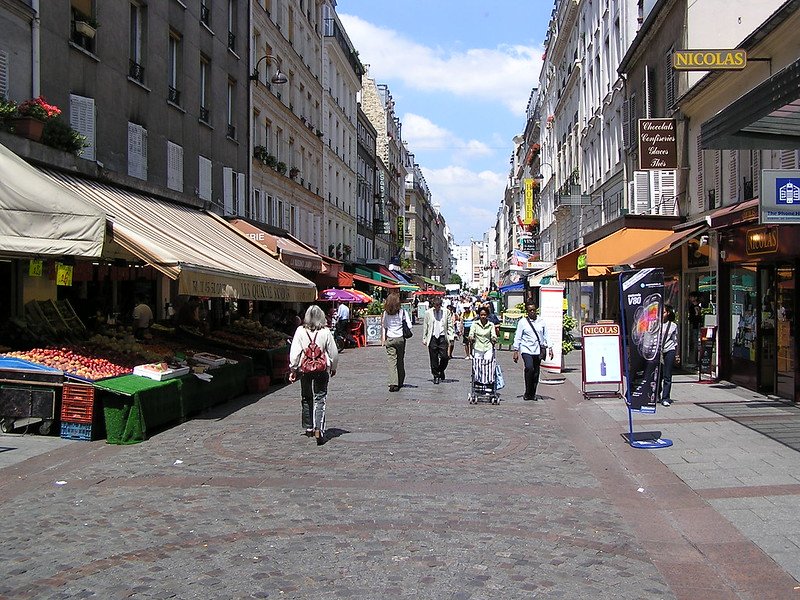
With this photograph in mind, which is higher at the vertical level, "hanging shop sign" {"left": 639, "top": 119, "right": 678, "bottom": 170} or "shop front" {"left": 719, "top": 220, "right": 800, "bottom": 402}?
"hanging shop sign" {"left": 639, "top": 119, "right": 678, "bottom": 170}

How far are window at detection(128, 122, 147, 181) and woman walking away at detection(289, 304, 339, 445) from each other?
30.0 feet

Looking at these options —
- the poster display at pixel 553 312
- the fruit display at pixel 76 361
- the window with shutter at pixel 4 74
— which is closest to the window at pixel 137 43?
the window with shutter at pixel 4 74

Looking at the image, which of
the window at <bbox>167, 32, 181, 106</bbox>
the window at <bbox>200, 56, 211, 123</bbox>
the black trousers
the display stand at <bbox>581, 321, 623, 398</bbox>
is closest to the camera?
the display stand at <bbox>581, 321, 623, 398</bbox>

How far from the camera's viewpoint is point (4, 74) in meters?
12.4

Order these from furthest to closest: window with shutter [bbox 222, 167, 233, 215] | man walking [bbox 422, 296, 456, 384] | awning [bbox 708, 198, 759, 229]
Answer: window with shutter [bbox 222, 167, 233, 215] → man walking [bbox 422, 296, 456, 384] → awning [bbox 708, 198, 759, 229]

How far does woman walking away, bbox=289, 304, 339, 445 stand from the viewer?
9.61 metres

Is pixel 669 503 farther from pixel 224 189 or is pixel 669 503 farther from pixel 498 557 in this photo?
pixel 224 189

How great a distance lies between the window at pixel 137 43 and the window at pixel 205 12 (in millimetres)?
4252

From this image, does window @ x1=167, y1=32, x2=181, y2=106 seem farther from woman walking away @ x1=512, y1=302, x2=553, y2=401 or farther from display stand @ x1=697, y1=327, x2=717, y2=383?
display stand @ x1=697, y1=327, x2=717, y2=383

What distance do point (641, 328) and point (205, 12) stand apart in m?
17.9

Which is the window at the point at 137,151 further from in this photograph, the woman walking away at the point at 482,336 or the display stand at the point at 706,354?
the display stand at the point at 706,354

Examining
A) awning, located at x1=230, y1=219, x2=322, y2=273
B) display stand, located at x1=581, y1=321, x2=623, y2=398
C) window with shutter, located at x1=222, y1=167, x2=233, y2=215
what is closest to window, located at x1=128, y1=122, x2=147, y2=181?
awning, located at x1=230, y1=219, x2=322, y2=273

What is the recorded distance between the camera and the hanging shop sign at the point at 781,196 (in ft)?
29.4

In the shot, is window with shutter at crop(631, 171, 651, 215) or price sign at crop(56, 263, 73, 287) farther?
window with shutter at crop(631, 171, 651, 215)
